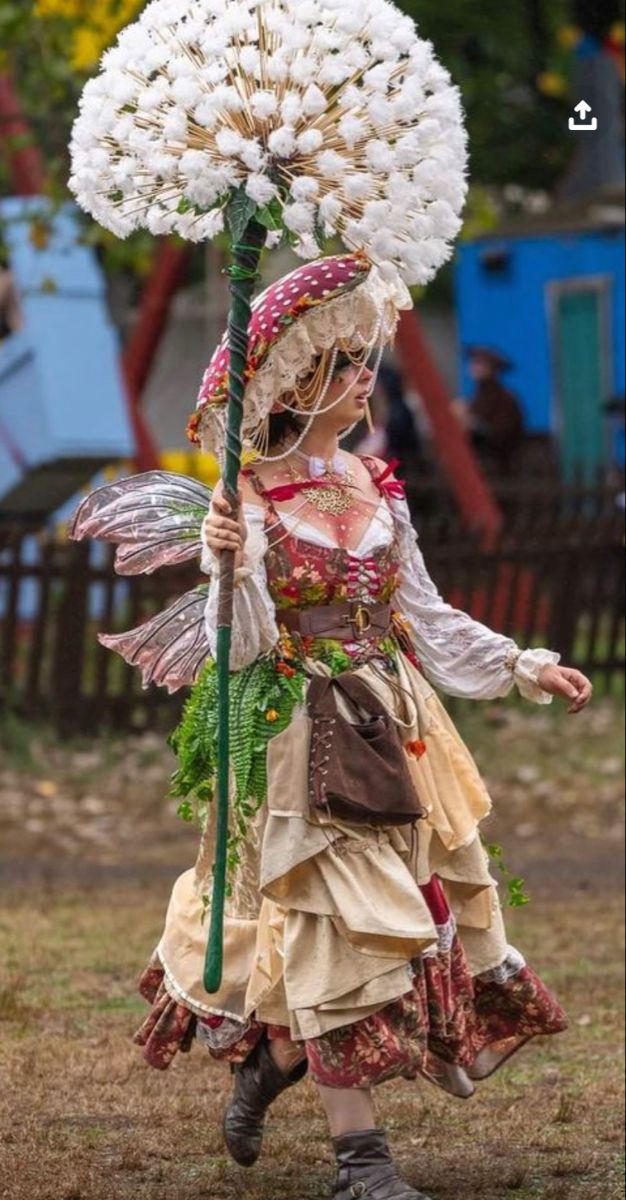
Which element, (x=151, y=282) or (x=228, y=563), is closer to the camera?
(x=228, y=563)

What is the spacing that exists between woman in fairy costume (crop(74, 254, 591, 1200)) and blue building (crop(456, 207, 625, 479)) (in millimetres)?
17418

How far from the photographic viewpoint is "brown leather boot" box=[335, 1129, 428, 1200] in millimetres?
4586

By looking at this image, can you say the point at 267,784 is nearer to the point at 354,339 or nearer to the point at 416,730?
the point at 416,730

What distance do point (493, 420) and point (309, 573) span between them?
1716 cm

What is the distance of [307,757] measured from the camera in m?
Result: 4.67

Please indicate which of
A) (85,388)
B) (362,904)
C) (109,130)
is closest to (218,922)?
(362,904)

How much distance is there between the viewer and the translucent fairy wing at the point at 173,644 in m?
5.01

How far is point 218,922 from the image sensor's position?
4527 mm

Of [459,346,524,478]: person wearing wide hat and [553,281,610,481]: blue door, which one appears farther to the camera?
[553,281,610,481]: blue door

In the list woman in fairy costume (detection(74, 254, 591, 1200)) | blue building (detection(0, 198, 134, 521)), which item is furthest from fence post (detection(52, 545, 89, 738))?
woman in fairy costume (detection(74, 254, 591, 1200))

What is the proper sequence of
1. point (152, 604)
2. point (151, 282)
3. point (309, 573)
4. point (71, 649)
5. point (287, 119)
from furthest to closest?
point (151, 282) → point (152, 604) → point (71, 649) → point (309, 573) → point (287, 119)

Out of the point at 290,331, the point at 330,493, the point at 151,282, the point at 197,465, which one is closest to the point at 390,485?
the point at 330,493

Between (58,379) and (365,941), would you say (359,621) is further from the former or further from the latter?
(58,379)

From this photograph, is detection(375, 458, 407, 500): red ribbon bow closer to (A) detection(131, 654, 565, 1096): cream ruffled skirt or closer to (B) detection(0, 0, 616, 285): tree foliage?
(A) detection(131, 654, 565, 1096): cream ruffled skirt
